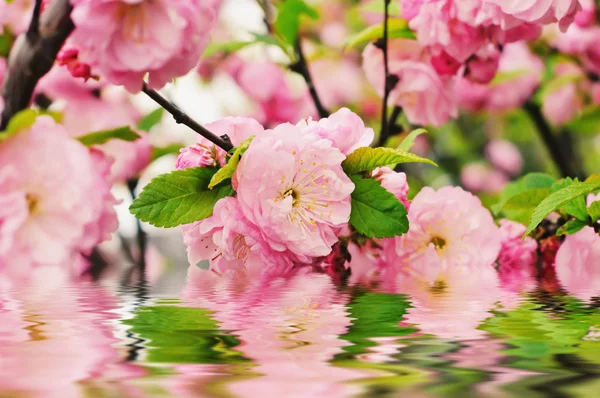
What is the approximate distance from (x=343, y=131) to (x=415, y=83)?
1.13 feet

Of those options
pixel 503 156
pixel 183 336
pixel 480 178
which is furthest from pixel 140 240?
pixel 503 156

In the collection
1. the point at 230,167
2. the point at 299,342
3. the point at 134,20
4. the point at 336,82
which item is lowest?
the point at 299,342

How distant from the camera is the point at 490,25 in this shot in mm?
910

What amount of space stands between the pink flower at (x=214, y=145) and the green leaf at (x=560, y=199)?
0.25 meters

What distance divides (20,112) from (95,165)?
0.63 feet

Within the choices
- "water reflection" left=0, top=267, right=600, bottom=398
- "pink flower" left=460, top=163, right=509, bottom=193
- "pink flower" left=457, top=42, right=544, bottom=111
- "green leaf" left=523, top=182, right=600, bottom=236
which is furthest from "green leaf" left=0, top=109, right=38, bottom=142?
"pink flower" left=460, top=163, right=509, bottom=193

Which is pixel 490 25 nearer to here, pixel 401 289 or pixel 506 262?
pixel 506 262

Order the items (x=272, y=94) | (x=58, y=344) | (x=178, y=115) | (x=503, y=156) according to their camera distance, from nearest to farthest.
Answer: (x=58, y=344) → (x=178, y=115) → (x=272, y=94) → (x=503, y=156)

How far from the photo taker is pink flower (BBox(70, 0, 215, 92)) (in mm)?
583

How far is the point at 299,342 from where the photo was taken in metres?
0.33

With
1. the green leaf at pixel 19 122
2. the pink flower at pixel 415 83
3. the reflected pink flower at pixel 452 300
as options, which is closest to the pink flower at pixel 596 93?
the pink flower at pixel 415 83

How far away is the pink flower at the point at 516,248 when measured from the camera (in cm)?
95

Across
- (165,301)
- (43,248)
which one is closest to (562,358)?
(165,301)

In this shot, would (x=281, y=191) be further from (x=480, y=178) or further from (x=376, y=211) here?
(x=480, y=178)
